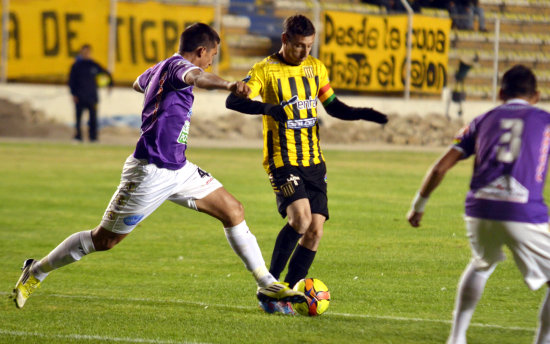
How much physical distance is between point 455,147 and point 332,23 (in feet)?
73.0

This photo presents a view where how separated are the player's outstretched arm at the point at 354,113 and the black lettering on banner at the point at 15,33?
743 inches

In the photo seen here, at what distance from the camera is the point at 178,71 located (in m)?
5.95

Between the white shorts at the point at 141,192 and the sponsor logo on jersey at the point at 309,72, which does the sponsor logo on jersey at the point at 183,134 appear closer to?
the white shorts at the point at 141,192

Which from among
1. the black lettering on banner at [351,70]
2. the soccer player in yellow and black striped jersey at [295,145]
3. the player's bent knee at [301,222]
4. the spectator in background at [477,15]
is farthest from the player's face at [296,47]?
the spectator in background at [477,15]

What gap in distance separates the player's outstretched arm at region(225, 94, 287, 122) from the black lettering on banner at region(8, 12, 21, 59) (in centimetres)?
1908

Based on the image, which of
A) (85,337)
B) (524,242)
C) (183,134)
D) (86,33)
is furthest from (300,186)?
(86,33)

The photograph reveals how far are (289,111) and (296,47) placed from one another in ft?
1.58

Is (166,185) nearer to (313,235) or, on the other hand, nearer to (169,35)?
(313,235)

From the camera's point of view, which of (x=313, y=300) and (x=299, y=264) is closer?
(x=313, y=300)

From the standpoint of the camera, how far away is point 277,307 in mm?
6445

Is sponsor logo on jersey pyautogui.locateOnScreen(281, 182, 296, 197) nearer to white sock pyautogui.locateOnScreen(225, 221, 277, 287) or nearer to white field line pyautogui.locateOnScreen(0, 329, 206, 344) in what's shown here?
white sock pyautogui.locateOnScreen(225, 221, 277, 287)

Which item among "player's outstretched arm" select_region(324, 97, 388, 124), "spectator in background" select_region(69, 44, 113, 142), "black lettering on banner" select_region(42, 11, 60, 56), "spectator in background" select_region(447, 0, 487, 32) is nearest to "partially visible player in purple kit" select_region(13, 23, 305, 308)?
"player's outstretched arm" select_region(324, 97, 388, 124)

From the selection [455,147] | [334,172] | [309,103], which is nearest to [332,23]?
[334,172]

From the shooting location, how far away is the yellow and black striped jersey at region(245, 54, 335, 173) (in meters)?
6.84
